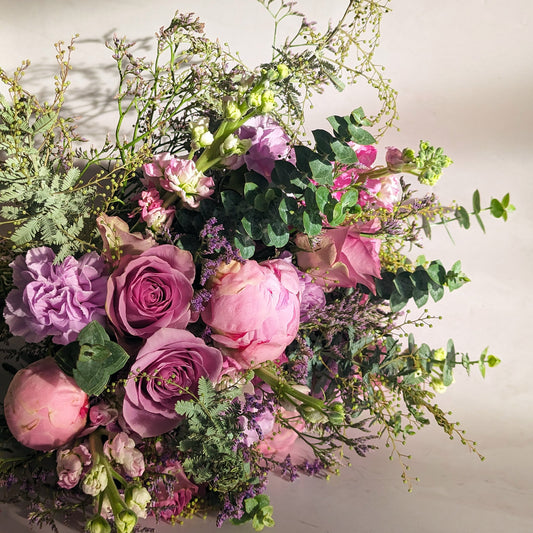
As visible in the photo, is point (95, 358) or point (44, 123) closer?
point (95, 358)

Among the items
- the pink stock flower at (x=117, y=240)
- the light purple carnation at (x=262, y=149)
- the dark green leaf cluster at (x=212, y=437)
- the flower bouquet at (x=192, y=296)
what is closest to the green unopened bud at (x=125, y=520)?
the flower bouquet at (x=192, y=296)

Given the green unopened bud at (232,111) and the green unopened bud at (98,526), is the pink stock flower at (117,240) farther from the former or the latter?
the green unopened bud at (98,526)

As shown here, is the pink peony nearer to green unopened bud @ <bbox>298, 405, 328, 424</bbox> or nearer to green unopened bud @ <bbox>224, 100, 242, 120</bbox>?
green unopened bud @ <bbox>298, 405, 328, 424</bbox>

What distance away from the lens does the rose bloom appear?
815mm

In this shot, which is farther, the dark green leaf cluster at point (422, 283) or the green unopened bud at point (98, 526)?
the dark green leaf cluster at point (422, 283)

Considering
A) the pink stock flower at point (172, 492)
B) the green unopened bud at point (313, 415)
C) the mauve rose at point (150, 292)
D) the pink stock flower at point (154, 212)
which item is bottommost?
the pink stock flower at point (172, 492)

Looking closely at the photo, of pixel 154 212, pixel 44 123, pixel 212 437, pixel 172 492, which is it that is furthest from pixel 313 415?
pixel 44 123

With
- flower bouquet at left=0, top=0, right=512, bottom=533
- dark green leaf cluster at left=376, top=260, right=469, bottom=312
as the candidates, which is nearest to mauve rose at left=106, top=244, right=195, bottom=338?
flower bouquet at left=0, top=0, right=512, bottom=533

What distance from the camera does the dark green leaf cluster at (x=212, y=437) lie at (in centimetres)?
79

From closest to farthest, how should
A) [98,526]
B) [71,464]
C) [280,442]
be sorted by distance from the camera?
[98,526], [71,464], [280,442]

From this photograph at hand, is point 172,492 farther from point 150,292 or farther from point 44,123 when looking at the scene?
point 44,123

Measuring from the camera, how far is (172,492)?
2.93 feet

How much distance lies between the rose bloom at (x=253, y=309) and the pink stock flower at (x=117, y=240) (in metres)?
0.11

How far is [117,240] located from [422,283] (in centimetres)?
43
